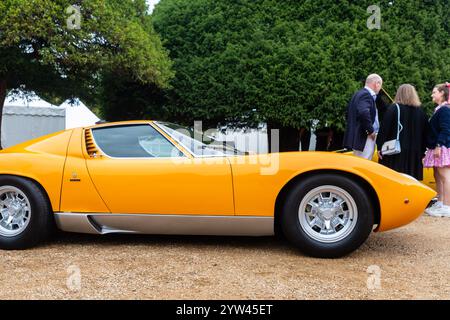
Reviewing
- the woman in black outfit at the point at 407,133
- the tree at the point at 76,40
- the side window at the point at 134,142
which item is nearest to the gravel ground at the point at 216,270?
the side window at the point at 134,142

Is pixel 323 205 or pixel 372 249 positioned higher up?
pixel 323 205

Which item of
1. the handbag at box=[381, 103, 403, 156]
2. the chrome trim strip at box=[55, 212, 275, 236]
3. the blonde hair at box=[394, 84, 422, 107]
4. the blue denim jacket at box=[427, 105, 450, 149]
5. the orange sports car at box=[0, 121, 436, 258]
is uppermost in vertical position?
the blonde hair at box=[394, 84, 422, 107]

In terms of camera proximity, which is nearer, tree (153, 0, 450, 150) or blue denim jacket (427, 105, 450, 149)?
blue denim jacket (427, 105, 450, 149)

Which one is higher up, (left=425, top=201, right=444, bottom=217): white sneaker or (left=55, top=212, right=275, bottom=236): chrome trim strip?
(left=55, top=212, right=275, bottom=236): chrome trim strip

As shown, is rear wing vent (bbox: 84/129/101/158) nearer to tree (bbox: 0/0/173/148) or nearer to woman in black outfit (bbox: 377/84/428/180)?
woman in black outfit (bbox: 377/84/428/180)

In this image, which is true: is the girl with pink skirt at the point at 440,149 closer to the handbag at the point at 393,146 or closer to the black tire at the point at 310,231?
the handbag at the point at 393,146

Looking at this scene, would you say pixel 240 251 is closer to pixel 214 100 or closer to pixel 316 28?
pixel 214 100

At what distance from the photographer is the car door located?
3.56 meters

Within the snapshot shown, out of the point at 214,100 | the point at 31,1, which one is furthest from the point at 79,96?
the point at 31,1

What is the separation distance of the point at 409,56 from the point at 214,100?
4986 millimetres

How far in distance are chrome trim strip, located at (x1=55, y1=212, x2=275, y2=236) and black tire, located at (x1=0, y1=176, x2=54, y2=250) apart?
0.10m

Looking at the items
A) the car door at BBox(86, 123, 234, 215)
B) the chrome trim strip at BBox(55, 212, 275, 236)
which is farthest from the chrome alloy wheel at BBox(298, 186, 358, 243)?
the car door at BBox(86, 123, 234, 215)

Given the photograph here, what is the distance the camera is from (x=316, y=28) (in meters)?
11.2

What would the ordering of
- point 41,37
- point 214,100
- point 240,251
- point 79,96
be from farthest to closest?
point 79,96 < point 214,100 < point 41,37 < point 240,251
